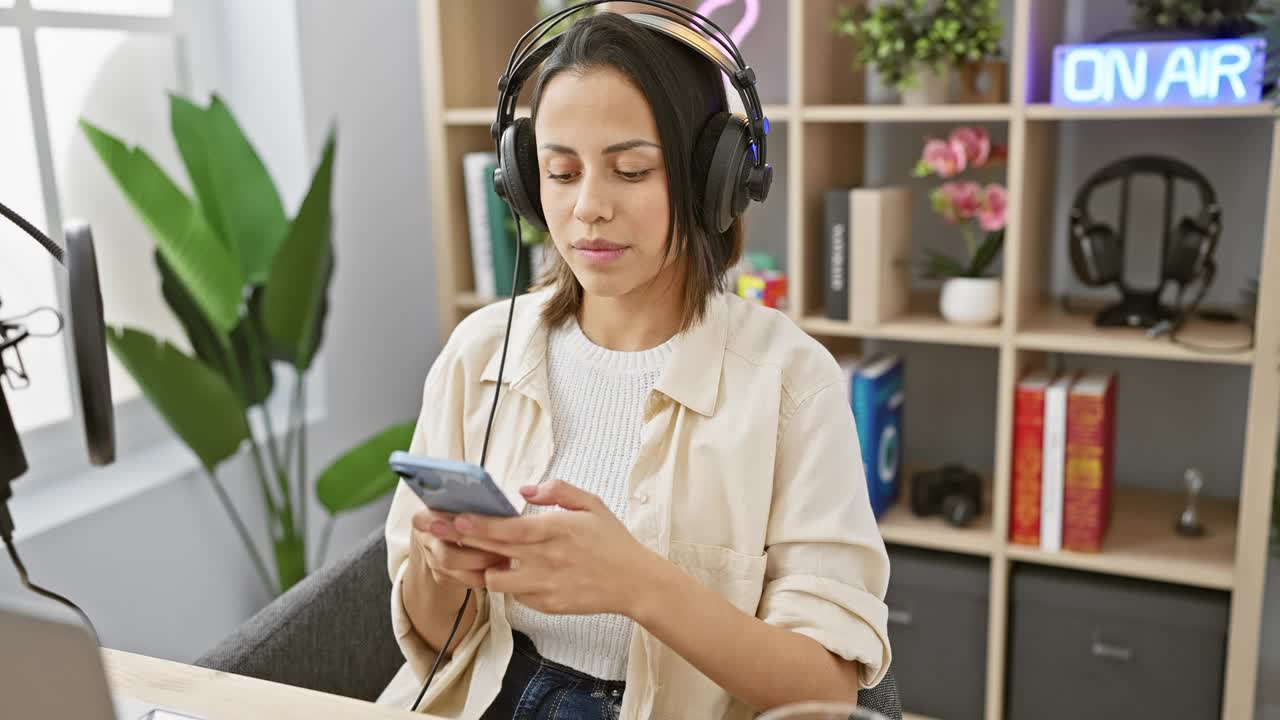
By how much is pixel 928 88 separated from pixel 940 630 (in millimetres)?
1034

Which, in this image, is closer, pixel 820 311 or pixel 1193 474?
pixel 1193 474

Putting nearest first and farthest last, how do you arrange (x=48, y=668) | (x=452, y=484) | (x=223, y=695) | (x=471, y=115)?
(x=48, y=668) → (x=452, y=484) → (x=223, y=695) → (x=471, y=115)

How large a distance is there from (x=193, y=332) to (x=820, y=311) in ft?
3.92

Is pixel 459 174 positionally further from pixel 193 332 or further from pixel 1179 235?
pixel 1179 235

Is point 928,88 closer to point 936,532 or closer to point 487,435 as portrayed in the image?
point 936,532

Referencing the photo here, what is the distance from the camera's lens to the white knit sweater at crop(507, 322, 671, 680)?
1116 millimetres

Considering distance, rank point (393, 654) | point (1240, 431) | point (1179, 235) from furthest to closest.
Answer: point (1240, 431) → point (1179, 235) → point (393, 654)

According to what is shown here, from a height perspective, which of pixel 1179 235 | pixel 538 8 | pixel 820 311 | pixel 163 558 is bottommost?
pixel 163 558

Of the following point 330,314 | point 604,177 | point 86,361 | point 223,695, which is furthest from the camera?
point 330,314

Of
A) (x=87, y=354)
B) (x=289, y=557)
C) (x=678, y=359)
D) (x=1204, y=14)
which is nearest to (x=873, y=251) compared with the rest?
(x=1204, y=14)

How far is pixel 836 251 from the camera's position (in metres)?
2.09

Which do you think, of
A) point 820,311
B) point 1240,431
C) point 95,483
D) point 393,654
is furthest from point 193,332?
point 1240,431

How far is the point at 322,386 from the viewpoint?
7.96ft

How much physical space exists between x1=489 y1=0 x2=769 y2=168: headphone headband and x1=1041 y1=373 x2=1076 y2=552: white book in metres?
1.10
